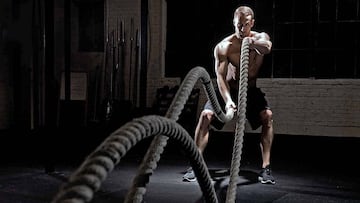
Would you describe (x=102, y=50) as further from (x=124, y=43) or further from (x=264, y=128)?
(x=264, y=128)

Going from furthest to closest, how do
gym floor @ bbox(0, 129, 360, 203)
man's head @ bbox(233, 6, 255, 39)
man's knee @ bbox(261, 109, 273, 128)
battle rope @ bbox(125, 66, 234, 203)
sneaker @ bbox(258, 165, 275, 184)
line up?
man's knee @ bbox(261, 109, 273, 128) < sneaker @ bbox(258, 165, 275, 184) < man's head @ bbox(233, 6, 255, 39) < gym floor @ bbox(0, 129, 360, 203) < battle rope @ bbox(125, 66, 234, 203)

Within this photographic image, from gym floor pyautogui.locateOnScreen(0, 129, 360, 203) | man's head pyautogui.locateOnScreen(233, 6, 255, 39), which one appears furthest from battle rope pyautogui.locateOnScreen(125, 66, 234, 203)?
man's head pyautogui.locateOnScreen(233, 6, 255, 39)

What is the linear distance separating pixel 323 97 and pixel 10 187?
496cm

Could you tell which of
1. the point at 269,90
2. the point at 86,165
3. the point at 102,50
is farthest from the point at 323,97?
the point at 86,165

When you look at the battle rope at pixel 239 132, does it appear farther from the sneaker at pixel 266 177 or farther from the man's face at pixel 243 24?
the sneaker at pixel 266 177

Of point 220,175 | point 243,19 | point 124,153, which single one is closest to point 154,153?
point 124,153

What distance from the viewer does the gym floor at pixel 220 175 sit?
13.1 ft

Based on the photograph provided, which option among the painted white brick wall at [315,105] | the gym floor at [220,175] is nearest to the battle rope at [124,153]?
the gym floor at [220,175]

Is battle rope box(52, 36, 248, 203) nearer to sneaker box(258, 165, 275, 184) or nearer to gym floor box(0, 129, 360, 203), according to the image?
gym floor box(0, 129, 360, 203)

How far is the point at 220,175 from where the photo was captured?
16.1 feet

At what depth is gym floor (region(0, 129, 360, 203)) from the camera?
3.98 metres

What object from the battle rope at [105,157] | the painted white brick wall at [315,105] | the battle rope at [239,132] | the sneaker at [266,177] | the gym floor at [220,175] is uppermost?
the battle rope at [105,157]

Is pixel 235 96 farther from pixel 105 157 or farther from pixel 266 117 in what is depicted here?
pixel 105 157

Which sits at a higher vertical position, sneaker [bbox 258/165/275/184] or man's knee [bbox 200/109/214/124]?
man's knee [bbox 200/109/214/124]
